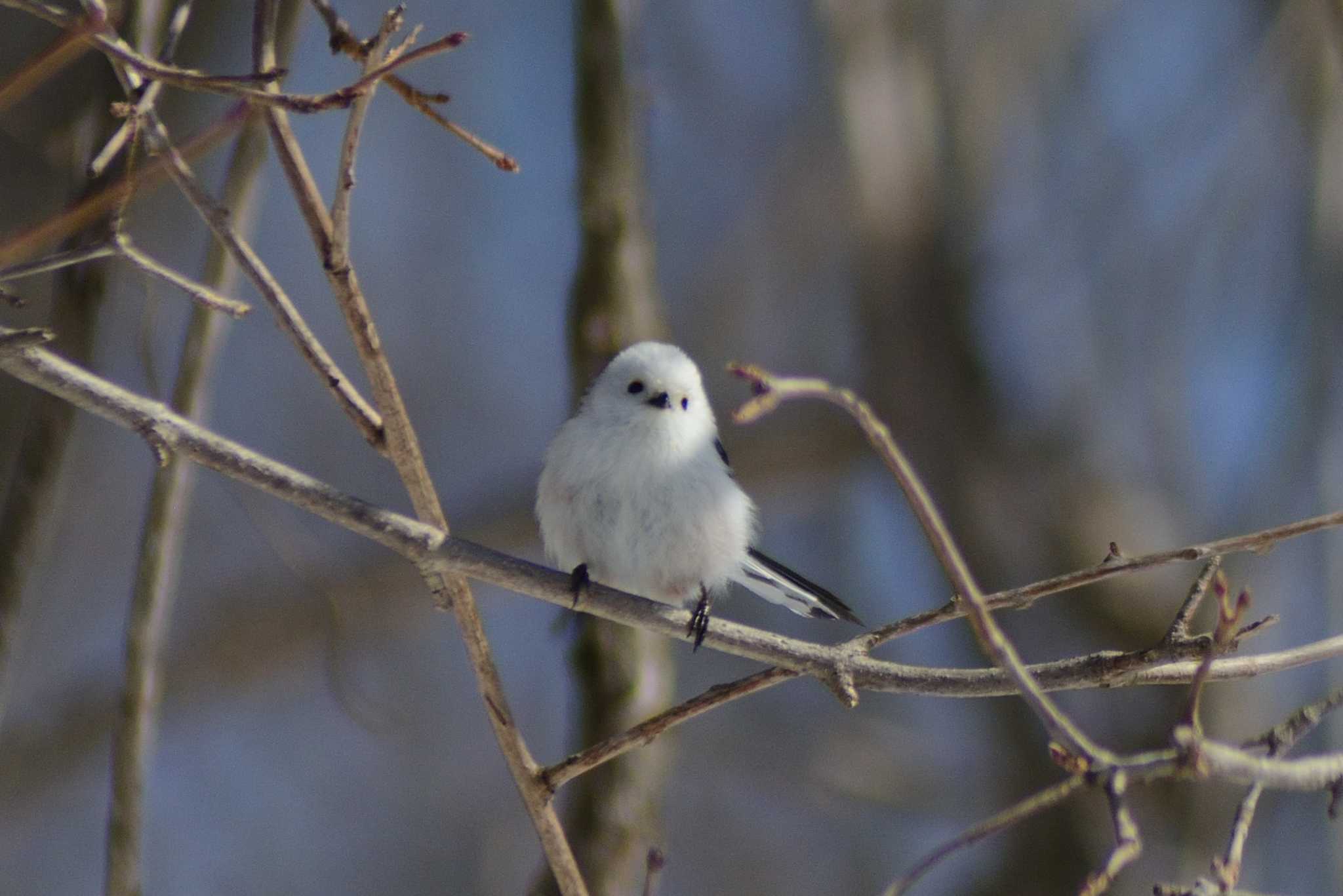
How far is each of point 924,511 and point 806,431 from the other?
11.9ft

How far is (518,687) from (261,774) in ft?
3.44

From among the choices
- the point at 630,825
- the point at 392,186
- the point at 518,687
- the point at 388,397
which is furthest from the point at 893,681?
the point at 392,186

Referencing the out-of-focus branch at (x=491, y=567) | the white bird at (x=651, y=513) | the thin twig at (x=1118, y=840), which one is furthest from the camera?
the white bird at (x=651, y=513)

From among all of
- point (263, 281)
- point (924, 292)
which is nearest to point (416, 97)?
point (263, 281)

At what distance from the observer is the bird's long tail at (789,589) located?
88.0 inches

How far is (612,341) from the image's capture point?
10.2 ft

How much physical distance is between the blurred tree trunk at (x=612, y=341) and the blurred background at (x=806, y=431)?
1.73ft

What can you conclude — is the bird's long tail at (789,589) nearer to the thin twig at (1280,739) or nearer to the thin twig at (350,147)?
the thin twig at (1280,739)

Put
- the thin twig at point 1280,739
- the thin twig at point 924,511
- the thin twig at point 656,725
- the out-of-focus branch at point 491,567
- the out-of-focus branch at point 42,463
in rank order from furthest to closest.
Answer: the out-of-focus branch at point 42,463 → the thin twig at point 656,725 → the out-of-focus branch at point 491,567 → the thin twig at point 1280,739 → the thin twig at point 924,511

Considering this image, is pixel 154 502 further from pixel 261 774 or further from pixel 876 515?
pixel 876 515

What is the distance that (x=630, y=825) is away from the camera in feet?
8.71

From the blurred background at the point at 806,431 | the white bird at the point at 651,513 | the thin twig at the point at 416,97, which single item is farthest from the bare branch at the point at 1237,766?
the blurred background at the point at 806,431

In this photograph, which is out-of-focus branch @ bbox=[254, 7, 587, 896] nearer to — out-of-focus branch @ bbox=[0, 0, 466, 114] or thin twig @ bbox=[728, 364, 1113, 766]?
out-of-focus branch @ bbox=[0, 0, 466, 114]

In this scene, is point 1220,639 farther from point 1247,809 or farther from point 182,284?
point 182,284
